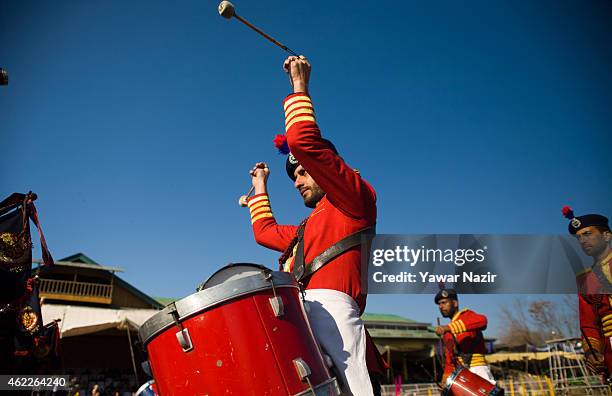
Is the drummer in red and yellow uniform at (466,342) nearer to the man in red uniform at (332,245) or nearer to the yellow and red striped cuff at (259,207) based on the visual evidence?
the yellow and red striped cuff at (259,207)

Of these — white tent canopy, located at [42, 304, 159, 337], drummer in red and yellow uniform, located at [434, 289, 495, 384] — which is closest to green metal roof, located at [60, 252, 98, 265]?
white tent canopy, located at [42, 304, 159, 337]

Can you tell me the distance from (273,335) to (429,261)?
4.91m

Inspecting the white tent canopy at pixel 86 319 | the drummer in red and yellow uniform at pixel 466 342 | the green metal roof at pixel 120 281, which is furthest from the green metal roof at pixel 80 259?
the drummer in red and yellow uniform at pixel 466 342

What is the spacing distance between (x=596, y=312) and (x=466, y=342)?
296cm

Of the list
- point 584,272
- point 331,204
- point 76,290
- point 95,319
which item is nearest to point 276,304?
point 331,204

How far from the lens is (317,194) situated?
9.44 feet

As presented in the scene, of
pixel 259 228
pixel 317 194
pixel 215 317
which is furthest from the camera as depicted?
pixel 259 228

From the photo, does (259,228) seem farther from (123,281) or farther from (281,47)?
(123,281)

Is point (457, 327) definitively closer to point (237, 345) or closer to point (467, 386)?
point (467, 386)

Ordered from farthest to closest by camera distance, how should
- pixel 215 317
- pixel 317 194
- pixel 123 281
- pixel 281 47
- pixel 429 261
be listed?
1. pixel 123 281
2. pixel 429 261
3. pixel 317 194
4. pixel 281 47
5. pixel 215 317

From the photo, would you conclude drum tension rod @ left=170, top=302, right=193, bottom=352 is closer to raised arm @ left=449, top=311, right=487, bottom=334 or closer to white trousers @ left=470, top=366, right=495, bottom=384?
white trousers @ left=470, top=366, right=495, bottom=384

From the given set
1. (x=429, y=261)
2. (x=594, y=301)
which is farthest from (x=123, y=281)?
(x=594, y=301)

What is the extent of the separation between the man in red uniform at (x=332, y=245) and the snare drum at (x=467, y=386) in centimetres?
344

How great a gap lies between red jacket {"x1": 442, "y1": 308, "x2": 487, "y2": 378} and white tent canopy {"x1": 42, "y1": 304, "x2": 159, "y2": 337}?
26.4 ft
